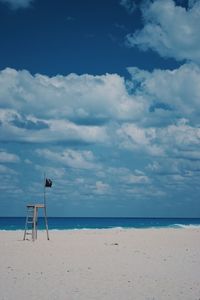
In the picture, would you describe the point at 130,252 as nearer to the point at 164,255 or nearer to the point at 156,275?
the point at 164,255

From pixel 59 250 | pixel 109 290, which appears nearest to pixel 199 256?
pixel 59 250

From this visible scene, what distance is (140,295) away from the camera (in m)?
8.66

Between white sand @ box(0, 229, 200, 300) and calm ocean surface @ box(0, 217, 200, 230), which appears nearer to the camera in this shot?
white sand @ box(0, 229, 200, 300)

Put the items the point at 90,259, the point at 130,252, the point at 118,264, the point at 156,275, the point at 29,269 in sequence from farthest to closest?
the point at 130,252 < the point at 90,259 < the point at 118,264 < the point at 29,269 < the point at 156,275

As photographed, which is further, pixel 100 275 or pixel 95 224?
pixel 95 224

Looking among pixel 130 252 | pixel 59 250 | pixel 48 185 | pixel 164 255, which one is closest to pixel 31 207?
pixel 48 185

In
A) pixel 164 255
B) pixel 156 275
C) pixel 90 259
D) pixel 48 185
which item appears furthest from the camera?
pixel 48 185

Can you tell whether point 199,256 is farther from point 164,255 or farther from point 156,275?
point 156,275

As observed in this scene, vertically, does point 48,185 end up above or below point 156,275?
above

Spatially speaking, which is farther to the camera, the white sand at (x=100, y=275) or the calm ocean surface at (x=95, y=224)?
the calm ocean surface at (x=95, y=224)

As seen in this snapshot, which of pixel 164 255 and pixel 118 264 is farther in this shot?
pixel 164 255

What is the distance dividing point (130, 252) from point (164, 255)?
5.68 feet

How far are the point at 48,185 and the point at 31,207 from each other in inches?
73.7

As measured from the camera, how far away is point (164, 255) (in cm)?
1580
